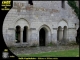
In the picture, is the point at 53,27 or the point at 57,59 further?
the point at 53,27

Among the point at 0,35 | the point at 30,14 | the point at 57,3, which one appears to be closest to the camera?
the point at 0,35

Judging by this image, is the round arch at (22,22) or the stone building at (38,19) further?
the round arch at (22,22)

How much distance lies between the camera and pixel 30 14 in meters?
12.5

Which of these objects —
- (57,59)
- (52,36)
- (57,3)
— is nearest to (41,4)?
(57,3)

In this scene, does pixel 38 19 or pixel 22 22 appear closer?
pixel 22 22

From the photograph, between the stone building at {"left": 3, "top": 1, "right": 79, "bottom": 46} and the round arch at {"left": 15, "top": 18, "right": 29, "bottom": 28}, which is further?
the round arch at {"left": 15, "top": 18, "right": 29, "bottom": 28}

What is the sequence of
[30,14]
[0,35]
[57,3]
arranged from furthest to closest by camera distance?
[30,14] < [57,3] < [0,35]

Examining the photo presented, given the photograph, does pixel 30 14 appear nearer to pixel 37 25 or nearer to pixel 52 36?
pixel 37 25

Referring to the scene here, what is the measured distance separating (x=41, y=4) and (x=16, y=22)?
141cm

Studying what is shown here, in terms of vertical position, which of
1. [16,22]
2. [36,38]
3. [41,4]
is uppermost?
[41,4]

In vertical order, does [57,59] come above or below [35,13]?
below

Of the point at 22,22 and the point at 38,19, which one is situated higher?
the point at 38,19

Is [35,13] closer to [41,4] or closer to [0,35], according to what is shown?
→ [41,4]

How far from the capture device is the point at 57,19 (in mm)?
12641
